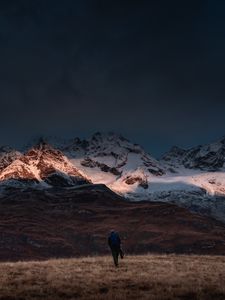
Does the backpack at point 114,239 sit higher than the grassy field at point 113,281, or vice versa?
the backpack at point 114,239

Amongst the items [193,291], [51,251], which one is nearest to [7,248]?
[51,251]

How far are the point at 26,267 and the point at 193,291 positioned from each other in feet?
48.1

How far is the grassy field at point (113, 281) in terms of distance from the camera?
2777 cm

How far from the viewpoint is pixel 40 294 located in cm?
2789

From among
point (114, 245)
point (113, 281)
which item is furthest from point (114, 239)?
point (113, 281)

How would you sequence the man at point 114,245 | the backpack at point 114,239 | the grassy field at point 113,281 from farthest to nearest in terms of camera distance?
1. the backpack at point 114,239
2. the man at point 114,245
3. the grassy field at point 113,281

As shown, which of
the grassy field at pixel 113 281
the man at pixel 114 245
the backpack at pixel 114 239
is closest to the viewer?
the grassy field at pixel 113 281

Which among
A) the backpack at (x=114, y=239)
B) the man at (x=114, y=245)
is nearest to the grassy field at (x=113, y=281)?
the man at (x=114, y=245)

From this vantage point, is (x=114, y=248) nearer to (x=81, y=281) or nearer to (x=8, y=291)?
(x=81, y=281)

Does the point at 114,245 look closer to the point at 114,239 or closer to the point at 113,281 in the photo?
the point at 114,239

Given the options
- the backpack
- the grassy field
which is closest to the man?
the backpack

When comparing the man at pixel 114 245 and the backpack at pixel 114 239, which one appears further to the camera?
the backpack at pixel 114 239

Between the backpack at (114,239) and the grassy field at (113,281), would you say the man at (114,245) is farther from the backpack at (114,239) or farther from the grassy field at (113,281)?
the grassy field at (113,281)

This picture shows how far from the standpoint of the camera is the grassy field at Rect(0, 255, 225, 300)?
91.1 ft
